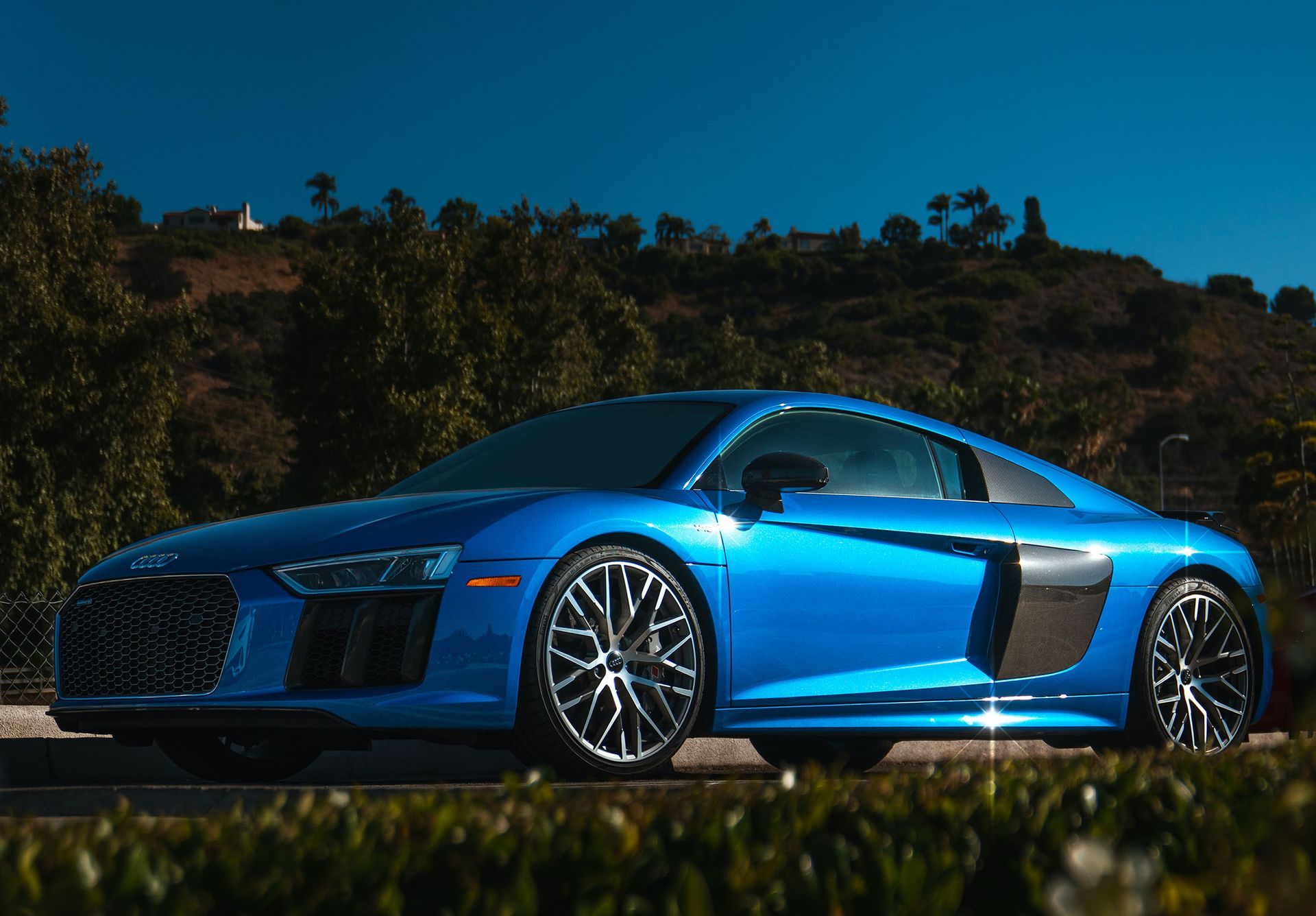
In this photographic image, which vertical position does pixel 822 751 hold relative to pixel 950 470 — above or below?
below

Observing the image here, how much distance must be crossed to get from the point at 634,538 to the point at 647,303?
101175mm

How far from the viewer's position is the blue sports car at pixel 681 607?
4449 mm

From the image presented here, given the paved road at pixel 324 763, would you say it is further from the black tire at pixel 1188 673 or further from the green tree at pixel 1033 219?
the green tree at pixel 1033 219

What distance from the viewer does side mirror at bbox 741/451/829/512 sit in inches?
201

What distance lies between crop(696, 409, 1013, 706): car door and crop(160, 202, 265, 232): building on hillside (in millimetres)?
124302

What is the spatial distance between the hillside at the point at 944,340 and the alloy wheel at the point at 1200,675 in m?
50.6

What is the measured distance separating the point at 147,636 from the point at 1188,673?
4.27 metres

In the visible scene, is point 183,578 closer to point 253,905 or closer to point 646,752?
point 646,752

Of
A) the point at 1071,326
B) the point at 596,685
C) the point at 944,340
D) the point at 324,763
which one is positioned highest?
the point at 1071,326

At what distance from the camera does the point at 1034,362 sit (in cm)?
9906

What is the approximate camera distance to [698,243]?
13900 centimetres

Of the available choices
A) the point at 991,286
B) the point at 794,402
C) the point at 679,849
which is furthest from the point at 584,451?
the point at 991,286

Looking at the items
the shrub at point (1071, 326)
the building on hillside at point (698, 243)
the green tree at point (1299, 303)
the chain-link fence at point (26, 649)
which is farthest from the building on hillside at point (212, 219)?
the chain-link fence at point (26, 649)

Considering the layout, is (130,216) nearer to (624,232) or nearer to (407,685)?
(624,232)
